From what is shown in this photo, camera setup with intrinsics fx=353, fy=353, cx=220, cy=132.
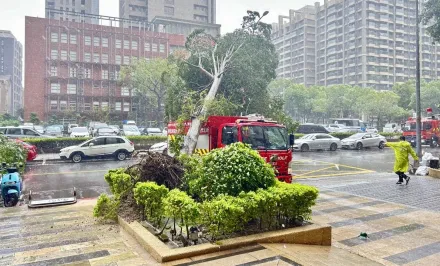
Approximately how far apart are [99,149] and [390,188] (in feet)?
50.7

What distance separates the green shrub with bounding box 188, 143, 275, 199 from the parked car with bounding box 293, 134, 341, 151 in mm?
20911

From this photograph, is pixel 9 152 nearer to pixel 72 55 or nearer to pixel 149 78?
pixel 149 78

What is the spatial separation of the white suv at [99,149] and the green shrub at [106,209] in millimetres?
14160

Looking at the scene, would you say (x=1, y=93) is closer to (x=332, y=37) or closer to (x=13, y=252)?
(x=332, y=37)

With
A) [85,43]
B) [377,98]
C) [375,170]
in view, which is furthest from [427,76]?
[375,170]

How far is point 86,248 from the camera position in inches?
208

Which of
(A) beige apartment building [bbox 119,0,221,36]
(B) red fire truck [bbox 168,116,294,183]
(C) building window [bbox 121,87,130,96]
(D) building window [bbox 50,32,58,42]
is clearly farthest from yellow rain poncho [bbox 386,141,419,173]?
(A) beige apartment building [bbox 119,0,221,36]

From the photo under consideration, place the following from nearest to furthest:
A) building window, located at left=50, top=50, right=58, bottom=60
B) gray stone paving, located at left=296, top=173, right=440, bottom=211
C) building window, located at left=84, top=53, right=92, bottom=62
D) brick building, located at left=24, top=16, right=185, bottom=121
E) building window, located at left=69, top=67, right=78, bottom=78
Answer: gray stone paving, located at left=296, top=173, right=440, bottom=211
brick building, located at left=24, top=16, right=185, bottom=121
building window, located at left=50, top=50, right=58, bottom=60
building window, located at left=69, top=67, right=78, bottom=78
building window, located at left=84, top=53, right=92, bottom=62

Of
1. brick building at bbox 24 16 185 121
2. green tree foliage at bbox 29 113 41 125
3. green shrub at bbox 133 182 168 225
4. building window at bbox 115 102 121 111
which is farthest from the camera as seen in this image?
building window at bbox 115 102 121 111

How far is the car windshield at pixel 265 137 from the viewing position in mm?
10693

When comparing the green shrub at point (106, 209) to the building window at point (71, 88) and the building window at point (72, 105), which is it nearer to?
the building window at point (72, 105)

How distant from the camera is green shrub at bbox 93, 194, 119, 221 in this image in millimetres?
6859

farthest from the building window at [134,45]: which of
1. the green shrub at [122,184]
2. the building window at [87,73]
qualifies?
the green shrub at [122,184]

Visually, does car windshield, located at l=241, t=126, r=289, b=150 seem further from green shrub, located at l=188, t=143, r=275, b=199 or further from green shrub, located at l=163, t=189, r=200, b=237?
green shrub, located at l=163, t=189, r=200, b=237
